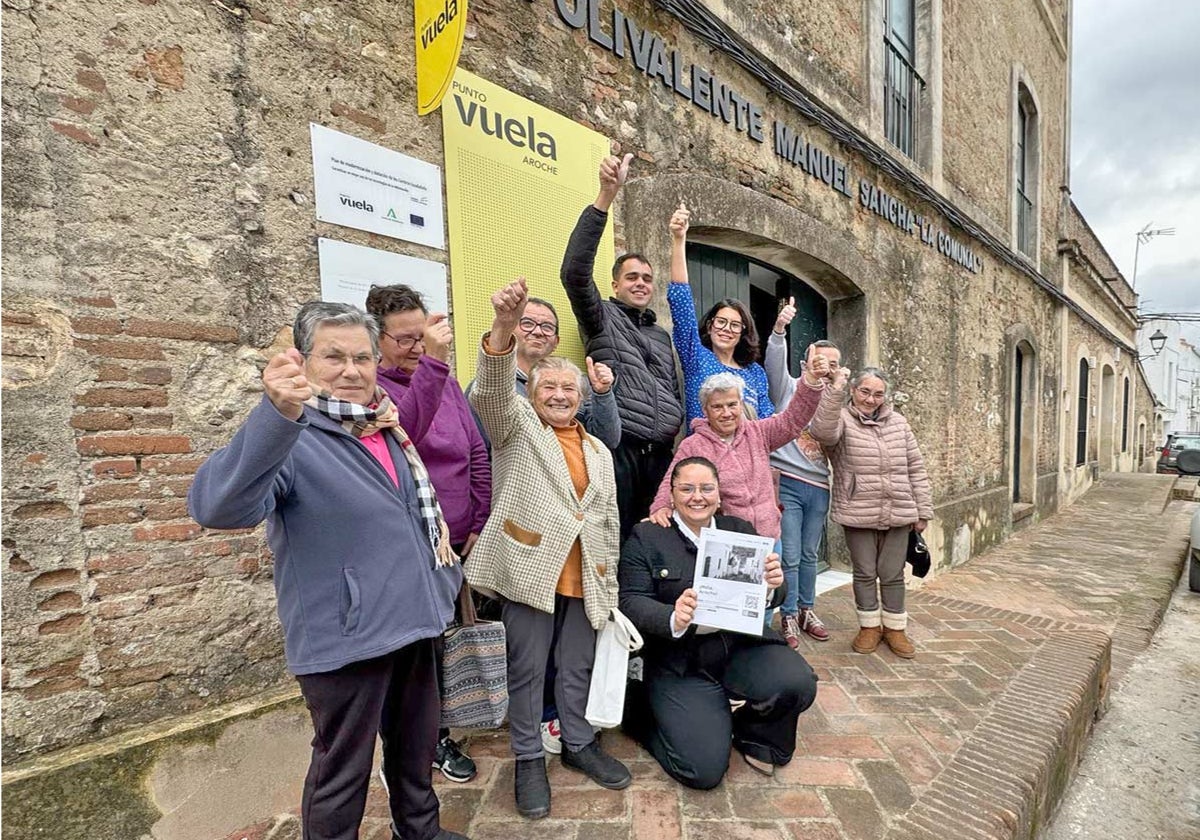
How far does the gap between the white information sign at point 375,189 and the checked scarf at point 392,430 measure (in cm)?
130

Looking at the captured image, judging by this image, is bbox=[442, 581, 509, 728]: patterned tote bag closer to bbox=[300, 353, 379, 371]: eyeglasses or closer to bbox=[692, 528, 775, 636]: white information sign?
bbox=[692, 528, 775, 636]: white information sign

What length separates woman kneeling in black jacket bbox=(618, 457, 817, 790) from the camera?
7.51 ft

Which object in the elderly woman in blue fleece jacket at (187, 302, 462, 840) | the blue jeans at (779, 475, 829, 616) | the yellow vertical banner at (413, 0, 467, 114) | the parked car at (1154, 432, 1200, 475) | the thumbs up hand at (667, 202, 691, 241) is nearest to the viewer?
the elderly woman in blue fleece jacket at (187, 302, 462, 840)

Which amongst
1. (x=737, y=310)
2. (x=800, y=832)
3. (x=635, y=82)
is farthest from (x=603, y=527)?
(x=635, y=82)

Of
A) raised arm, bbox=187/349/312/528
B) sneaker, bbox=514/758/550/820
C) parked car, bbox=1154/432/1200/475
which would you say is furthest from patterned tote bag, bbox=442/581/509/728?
parked car, bbox=1154/432/1200/475

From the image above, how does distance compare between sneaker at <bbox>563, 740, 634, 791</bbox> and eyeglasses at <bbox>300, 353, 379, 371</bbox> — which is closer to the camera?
eyeglasses at <bbox>300, 353, 379, 371</bbox>

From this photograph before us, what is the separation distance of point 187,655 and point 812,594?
3422 millimetres

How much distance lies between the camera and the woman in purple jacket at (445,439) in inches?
83.0

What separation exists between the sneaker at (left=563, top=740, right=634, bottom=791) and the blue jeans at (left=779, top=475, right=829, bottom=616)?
1737 mm

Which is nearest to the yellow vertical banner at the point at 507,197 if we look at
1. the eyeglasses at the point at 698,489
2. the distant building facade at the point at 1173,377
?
the eyeglasses at the point at 698,489

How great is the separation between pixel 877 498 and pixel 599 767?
2268 millimetres

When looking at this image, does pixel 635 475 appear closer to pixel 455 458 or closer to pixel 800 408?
pixel 800 408

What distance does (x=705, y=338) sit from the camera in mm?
3412

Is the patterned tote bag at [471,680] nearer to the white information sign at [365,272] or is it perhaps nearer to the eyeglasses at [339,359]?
the eyeglasses at [339,359]
